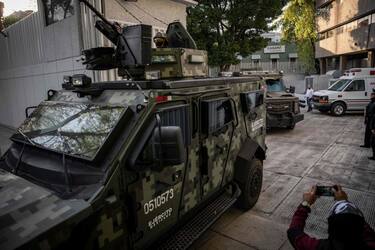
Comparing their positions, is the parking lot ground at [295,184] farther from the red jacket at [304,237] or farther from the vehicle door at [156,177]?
the red jacket at [304,237]

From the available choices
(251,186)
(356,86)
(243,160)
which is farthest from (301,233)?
(356,86)

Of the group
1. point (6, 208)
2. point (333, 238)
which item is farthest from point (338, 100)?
point (6, 208)

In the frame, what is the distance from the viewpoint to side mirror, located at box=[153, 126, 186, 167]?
242 centimetres

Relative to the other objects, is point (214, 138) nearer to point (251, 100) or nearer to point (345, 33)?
point (251, 100)

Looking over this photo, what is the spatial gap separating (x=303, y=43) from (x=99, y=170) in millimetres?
33540

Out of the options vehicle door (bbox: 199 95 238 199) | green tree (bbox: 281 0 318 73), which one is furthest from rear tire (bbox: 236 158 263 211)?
green tree (bbox: 281 0 318 73)

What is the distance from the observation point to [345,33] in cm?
2573

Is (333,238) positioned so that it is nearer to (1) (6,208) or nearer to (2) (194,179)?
(2) (194,179)

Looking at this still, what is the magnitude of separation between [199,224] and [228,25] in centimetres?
1481

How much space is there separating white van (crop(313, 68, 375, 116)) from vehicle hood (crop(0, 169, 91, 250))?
52.1 feet

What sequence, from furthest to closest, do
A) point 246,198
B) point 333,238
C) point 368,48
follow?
point 368,48 → point 246,198 → point 333,238

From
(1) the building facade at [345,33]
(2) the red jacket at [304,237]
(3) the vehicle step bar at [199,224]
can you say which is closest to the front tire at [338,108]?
(1) the building facade at [345,33]

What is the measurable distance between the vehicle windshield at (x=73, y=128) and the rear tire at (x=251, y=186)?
268cm

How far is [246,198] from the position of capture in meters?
4.91
